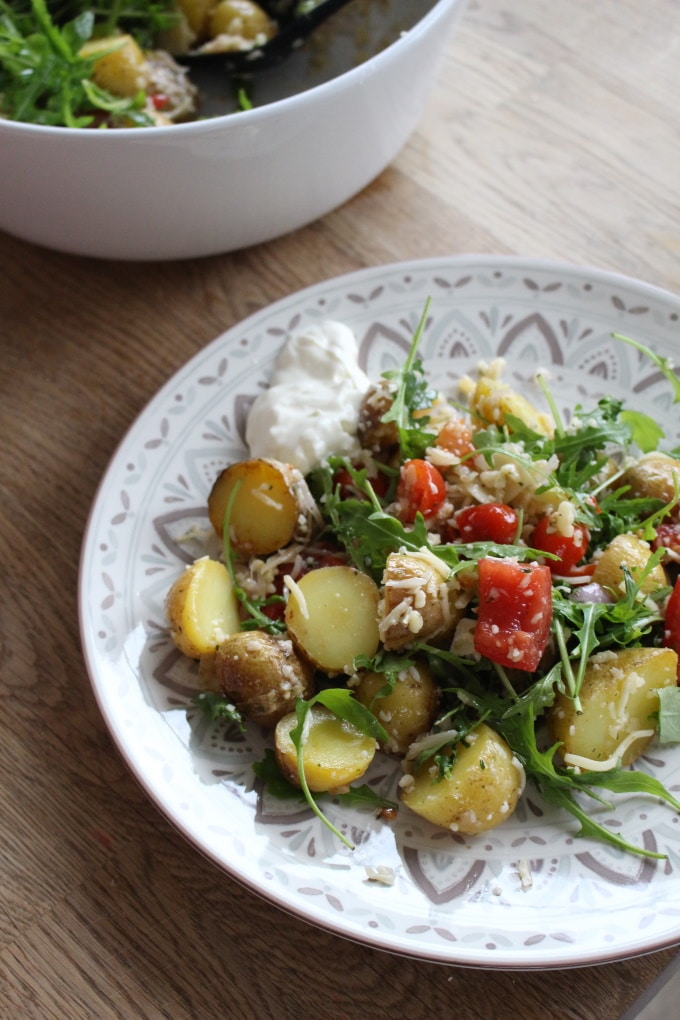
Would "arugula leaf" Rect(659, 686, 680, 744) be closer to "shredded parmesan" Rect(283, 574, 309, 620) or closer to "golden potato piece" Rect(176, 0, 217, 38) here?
"shredded parmesan" Rect(283, 574, 309, 620)

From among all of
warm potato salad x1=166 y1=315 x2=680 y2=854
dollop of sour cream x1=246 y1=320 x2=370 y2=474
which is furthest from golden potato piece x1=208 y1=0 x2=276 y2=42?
warm potato salad x1=166 y1=315 x2=680 y2=854

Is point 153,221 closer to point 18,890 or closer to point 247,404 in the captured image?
point 247,404

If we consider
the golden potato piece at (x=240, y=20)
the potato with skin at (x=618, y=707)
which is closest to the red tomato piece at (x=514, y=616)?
the potato with skin at (x=618, y=707)

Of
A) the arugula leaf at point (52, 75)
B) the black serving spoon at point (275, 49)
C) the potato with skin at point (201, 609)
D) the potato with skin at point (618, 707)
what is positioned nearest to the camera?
the potato with skin at point (618, 707)

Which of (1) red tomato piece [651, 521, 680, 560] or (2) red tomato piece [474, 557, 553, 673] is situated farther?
(1) red tomato piece [651, 521, 680, 560]

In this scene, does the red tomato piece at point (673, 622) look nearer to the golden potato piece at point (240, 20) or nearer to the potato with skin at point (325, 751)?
the potato with skin at point (325, 751)

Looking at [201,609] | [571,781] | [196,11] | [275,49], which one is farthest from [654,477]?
[196,11]

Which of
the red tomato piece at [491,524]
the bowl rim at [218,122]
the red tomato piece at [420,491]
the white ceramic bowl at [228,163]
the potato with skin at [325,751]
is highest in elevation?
the bowl rim at [218,122]

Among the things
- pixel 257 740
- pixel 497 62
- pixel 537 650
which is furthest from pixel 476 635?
pixel 497 62
